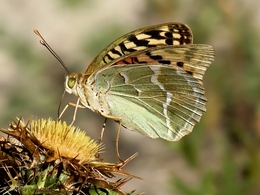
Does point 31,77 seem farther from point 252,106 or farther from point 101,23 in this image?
point 252,106

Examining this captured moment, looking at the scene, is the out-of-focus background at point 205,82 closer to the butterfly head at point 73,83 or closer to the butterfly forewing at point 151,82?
the butterfly forewing at point 151,82

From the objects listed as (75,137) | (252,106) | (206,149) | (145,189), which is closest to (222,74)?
(252,106)

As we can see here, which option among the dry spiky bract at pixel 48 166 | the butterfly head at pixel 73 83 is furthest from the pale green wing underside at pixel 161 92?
the dry spiky bract at pixel 48 166

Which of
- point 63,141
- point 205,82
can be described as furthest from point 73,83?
point 205,82

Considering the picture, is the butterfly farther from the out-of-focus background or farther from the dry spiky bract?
the out-of-focus background

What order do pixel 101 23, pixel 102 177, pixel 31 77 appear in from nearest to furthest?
pixel 102 177
pixel 31 77
pixel 101 23

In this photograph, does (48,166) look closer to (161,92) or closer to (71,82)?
(71,82)

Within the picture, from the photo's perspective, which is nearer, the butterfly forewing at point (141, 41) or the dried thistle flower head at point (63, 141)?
the dried thistle flower head at point (63, 141)
